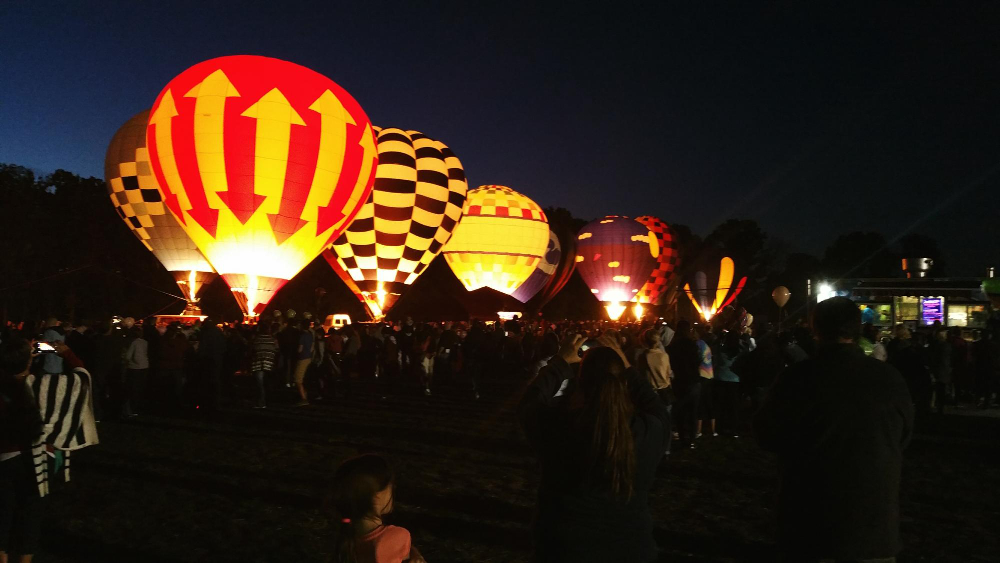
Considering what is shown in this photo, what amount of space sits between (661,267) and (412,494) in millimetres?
38144

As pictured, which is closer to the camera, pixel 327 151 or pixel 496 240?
pixel 327 151

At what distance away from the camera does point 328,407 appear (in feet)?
40.2

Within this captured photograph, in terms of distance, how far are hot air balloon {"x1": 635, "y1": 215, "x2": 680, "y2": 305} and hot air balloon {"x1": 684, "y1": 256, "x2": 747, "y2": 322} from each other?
149cm

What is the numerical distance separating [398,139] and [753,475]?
838 inches

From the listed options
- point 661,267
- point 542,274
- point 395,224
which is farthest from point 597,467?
point 661,267

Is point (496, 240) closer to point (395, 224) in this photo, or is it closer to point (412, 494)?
point (395, 224)

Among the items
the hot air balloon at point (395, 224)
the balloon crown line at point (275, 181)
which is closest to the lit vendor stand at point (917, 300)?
the hot air balloon at point (395, 224)

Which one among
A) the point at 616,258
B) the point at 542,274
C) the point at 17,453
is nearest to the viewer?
the point at 17,453

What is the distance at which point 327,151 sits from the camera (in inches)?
747

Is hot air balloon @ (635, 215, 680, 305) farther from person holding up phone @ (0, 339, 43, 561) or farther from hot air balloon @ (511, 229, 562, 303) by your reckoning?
person holding up phone @ (0, 339, 43, 561)

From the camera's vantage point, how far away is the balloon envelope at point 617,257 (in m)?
40.0

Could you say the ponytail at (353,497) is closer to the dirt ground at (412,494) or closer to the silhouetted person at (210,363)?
the dirt ground at (412,494)

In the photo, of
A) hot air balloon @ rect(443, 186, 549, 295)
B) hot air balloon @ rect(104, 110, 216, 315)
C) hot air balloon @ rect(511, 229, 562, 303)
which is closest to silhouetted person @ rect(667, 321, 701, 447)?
hot air balloon @ rect(104, 110, 216, 315)

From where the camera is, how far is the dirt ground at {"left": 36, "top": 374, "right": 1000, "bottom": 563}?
4.98m
